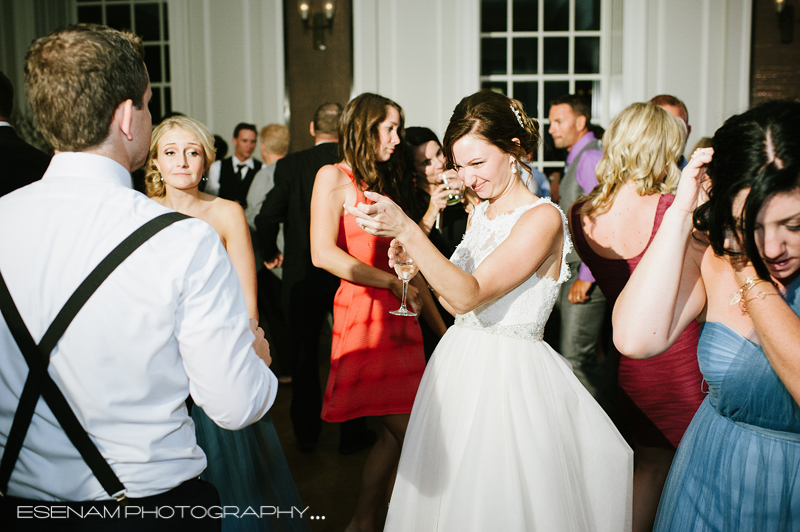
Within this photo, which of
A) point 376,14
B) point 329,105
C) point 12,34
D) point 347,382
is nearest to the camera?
point 347,382

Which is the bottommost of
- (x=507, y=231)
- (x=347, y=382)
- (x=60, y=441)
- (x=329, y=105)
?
(x=347, y=382)

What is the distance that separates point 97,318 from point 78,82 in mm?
380

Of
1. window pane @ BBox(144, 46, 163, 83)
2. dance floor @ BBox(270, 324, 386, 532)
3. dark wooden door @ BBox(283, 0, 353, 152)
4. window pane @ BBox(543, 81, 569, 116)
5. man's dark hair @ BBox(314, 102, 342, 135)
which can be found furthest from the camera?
window pane @ BBox(144, 46, 163, 83)

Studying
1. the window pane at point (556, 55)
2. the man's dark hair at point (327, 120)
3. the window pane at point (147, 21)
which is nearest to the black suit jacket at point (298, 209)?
the man's dark hair at point (327, 120)

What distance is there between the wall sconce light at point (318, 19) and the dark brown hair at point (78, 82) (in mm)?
5824

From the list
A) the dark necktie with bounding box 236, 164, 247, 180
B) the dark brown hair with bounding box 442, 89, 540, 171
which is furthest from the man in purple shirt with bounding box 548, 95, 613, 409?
the dark necktie with bounding box 236, 164, 247, 180

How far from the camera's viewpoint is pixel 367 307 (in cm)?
225

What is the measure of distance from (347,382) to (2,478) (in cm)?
132

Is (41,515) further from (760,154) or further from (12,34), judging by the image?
(12,34)

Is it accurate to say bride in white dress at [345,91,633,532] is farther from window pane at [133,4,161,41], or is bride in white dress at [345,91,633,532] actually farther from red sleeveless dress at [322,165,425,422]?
window pane at [133,4,161,41]

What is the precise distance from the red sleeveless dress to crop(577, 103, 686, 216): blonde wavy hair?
930 millimetres

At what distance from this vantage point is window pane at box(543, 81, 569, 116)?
22.5 ft

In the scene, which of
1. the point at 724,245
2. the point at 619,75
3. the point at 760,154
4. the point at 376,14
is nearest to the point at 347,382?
the point at 724,245

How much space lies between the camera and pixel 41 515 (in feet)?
3.11
